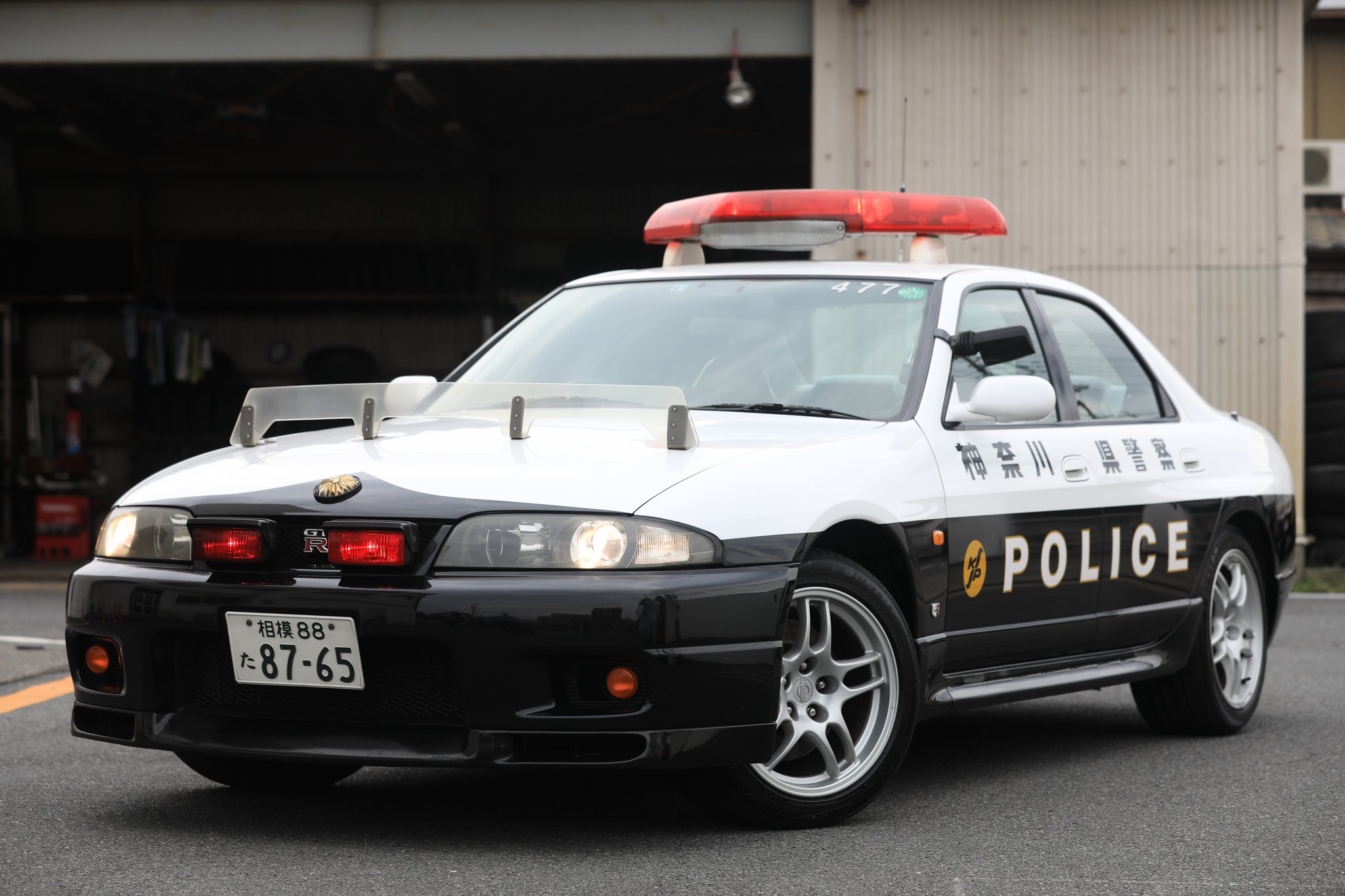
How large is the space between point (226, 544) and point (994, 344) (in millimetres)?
2227

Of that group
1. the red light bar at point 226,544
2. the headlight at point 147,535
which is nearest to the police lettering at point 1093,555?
the red light bar at point 226,544

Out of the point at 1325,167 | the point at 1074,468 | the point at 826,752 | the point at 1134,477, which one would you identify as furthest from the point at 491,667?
the point at 1325,167

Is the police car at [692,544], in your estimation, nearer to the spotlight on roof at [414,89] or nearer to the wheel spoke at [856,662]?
the wheel spoke at [856,662]

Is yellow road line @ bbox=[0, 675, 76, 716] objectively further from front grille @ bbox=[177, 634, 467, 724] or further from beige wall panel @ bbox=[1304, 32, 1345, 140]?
beige wall panel @ bbox=[1304, 32, 1345, 140]

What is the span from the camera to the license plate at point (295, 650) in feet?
12.3

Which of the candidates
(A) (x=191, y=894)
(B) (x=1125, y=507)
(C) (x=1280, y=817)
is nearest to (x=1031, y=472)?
(B) (x=1125, y=507)

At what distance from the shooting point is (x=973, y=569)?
460 centimetres

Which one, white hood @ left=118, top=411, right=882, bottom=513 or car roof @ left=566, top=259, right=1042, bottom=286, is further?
car roof @ left=566, top=259, right=1042, bottom=286

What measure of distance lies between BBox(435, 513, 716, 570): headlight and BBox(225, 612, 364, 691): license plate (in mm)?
273

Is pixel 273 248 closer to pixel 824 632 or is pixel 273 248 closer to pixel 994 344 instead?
pixel 994 344

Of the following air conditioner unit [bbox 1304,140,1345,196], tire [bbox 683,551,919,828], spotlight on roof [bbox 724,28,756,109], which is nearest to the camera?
tire [bbox 683,551,919,828]

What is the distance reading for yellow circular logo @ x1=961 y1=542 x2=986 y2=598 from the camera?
4.57 meters

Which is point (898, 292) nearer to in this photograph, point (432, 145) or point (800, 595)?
point (800, 595)

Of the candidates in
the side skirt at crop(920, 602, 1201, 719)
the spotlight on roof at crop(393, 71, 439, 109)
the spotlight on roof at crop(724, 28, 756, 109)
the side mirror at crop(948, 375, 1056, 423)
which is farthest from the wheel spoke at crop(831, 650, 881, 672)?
the spotlight on roof at crop(393, 71, 439, 109)
